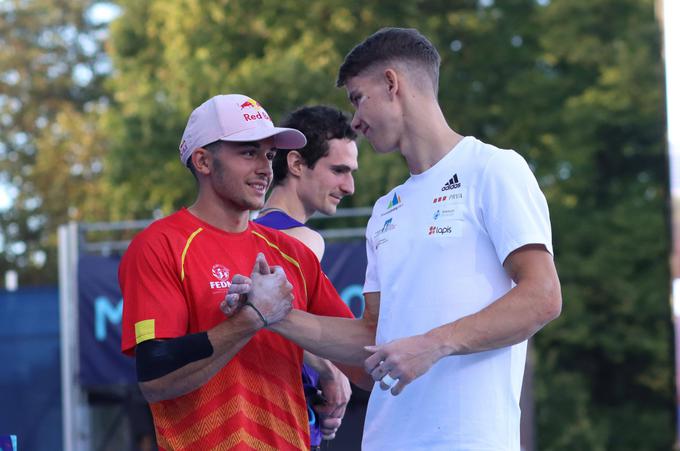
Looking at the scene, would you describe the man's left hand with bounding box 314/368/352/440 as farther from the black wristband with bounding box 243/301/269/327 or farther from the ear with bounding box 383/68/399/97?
the ear with bounding box 383/68/399/97

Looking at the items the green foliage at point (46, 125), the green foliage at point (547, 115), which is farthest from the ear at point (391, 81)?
the green foliage at point (46, 125)

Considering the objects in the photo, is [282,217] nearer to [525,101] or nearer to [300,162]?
[300,162]

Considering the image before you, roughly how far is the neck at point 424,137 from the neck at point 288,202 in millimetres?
1108

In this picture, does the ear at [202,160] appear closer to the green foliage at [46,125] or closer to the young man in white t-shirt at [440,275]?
the young man in white t-shirt at [440,275]

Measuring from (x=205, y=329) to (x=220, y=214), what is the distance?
1.21ft

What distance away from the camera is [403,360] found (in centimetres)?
281

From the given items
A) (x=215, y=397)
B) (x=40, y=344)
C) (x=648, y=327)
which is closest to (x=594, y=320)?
(x=648, y=327)

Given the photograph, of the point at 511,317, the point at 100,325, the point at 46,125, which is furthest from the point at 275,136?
the point at 46,125

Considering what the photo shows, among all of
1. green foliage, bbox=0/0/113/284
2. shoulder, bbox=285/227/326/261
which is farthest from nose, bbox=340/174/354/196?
green foliage, bbox=0/0/113/284

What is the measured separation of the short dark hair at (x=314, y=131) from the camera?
14.6ft

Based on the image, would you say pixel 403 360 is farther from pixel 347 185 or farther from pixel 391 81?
pixel 347 185

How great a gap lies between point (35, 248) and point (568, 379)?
15079 millimetres

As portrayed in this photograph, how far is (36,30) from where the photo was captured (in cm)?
Result: 3088

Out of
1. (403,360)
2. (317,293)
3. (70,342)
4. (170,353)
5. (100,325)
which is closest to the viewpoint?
(403,360)
